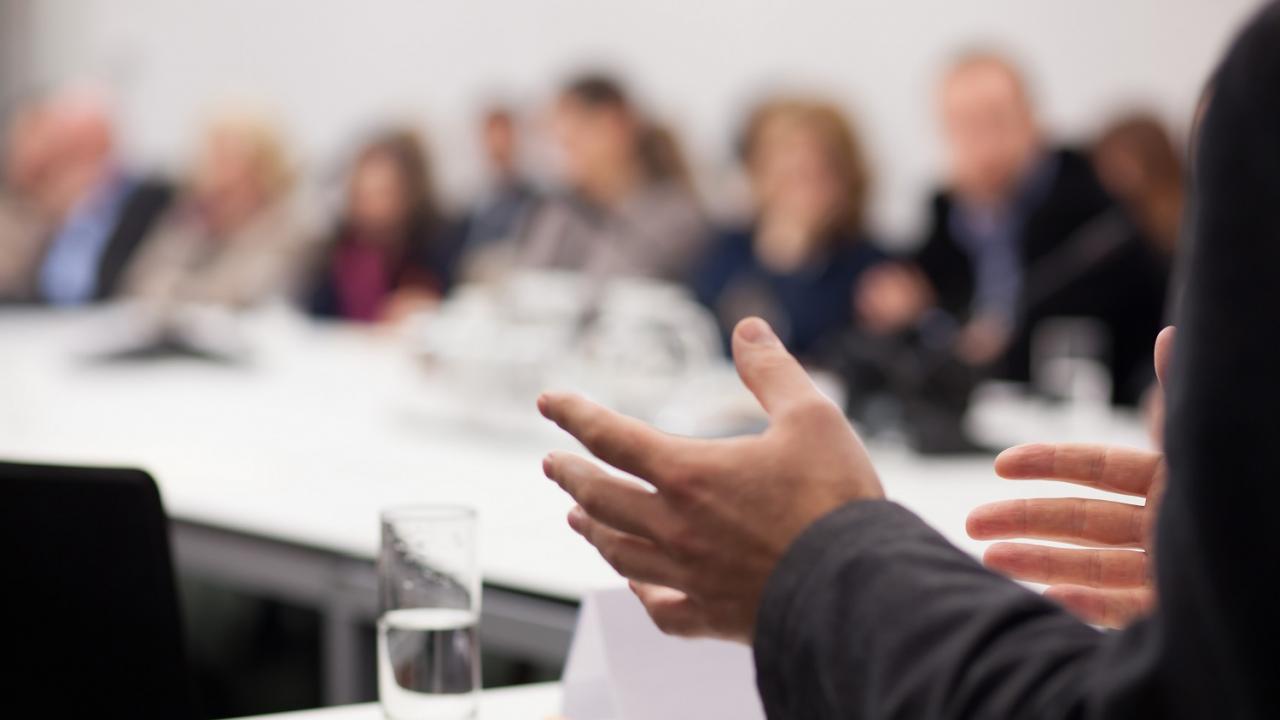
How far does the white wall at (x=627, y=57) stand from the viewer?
16.6 ft

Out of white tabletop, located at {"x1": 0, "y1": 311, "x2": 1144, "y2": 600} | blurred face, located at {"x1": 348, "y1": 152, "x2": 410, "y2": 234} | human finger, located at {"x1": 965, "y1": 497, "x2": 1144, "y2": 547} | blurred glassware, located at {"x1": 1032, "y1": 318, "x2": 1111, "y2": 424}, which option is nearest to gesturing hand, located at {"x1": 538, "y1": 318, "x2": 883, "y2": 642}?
human finger, located at {"x1": 965, "y1": 497, "x2": 1144, "y2": 547}

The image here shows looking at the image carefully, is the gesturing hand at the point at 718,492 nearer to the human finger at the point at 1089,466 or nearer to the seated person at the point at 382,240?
the human finger at the point at 1089,466

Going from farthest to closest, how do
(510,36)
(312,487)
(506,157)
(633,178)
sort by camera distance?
(510,36) → (506,157) → (633,178) → (312,487)

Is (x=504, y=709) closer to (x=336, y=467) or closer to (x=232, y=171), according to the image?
(x=336, y=467)

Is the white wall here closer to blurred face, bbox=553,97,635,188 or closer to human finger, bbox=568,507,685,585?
blurred face, bbox=553,97,635,188

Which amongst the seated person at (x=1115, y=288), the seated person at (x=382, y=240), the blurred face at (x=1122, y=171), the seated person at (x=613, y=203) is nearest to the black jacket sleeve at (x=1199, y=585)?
the seated person at (x=1115, y=288)

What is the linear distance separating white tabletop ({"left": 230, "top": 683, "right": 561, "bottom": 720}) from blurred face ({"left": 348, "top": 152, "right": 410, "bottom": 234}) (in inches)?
152

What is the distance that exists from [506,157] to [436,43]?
132 centimetres

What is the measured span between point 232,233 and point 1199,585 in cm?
432

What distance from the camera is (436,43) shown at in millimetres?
6895

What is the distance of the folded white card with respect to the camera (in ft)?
2.53

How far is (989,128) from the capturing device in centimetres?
341

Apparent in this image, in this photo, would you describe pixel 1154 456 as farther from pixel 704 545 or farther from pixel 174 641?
pixel 174 641

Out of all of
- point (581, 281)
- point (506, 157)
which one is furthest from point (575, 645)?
point (506, 157)
